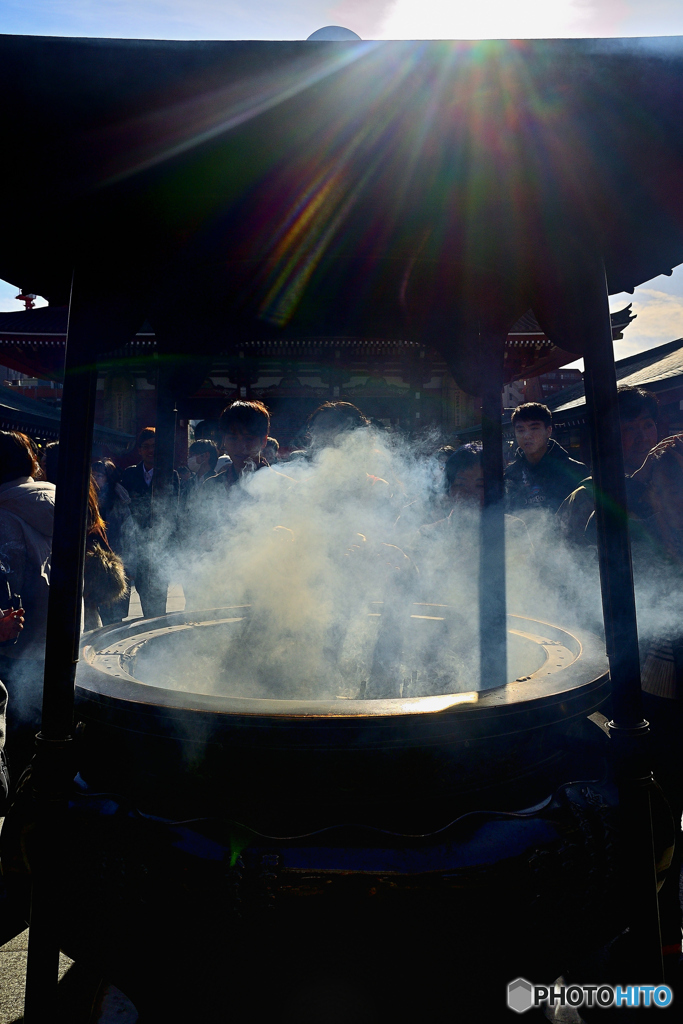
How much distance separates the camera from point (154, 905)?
119cm

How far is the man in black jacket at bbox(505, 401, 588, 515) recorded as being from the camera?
3.30 meters

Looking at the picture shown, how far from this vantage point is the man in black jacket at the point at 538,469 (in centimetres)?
330

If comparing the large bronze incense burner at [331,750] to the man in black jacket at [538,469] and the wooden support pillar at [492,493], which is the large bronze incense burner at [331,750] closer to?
the wooden support pillar at [492,493]

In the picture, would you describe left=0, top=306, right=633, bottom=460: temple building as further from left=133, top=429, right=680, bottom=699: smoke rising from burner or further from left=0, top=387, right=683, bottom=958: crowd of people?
left=133, top=429, right=680, bottom=699: smoke rising from burner

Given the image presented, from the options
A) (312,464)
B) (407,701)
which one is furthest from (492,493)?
(407,701)

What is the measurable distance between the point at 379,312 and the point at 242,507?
55.8 inches

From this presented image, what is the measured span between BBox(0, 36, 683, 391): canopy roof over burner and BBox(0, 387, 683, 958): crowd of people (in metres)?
0.96

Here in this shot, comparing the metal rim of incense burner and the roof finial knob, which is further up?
the roof finial knob

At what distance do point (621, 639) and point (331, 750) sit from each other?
2.50ft

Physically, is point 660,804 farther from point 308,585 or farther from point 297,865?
point 308,585

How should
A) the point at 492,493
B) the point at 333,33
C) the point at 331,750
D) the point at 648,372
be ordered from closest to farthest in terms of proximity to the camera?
1. the point at 331,750
2. the point at 333,33
3. the point at 492,493
4. the point at 648,372

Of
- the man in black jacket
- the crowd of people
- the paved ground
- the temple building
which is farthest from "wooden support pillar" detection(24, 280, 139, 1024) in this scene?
the temple building

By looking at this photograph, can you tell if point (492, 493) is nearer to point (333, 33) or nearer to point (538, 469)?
point (538, 469)

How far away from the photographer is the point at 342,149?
127 centimetres
